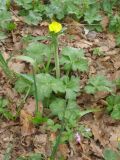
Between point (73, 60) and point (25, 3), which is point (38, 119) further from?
point (25, 3)

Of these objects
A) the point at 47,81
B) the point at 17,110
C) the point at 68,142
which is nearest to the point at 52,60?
the point at 47,81

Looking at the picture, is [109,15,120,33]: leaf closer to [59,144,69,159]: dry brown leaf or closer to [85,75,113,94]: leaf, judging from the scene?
[85,75,113,94]: leaf

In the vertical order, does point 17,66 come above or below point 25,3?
below

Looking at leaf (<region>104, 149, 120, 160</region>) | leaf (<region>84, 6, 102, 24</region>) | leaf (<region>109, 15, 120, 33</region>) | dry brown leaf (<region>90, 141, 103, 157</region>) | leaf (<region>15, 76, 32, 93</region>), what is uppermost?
leaf (<region>84, 6, 102, 24</region>)

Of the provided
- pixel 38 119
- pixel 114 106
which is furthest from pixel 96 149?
pixel 38 119

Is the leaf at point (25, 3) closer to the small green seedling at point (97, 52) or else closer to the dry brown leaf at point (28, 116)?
the small green seedling at point (97, 52)

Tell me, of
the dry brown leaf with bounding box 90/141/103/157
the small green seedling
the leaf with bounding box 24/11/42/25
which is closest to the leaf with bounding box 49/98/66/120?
the dry brown leaf with bounding box 90/141/103/157

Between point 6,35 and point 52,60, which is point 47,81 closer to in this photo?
point 52,60
